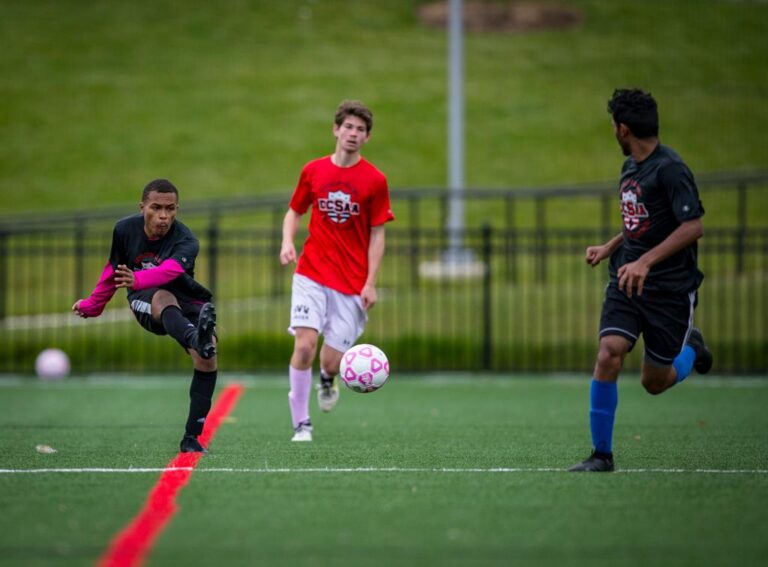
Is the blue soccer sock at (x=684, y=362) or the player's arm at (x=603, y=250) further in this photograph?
the blue soccer sock at (x=684, y=362)

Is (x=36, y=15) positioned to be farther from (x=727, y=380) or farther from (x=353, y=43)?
(x=727, y=380)

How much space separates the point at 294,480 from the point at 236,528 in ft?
3.77

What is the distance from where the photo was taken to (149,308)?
6539mm

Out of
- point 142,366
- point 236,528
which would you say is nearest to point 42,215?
point 142,366

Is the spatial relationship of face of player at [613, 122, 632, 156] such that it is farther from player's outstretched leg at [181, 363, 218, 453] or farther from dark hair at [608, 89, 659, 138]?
player's outstretched leg at [181, 363, 218, 453]

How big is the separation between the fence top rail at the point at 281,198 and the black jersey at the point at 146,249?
11.0 meters

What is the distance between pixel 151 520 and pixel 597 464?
2435 millimetres

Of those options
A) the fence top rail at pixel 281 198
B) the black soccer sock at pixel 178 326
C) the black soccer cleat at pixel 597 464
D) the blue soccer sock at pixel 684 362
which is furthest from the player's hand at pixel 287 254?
the fence top rail at pixel 281 198

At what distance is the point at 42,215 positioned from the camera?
96.2ft

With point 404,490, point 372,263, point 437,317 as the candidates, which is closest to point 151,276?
point 372,263

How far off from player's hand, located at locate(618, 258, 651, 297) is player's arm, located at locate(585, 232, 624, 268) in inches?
18.9

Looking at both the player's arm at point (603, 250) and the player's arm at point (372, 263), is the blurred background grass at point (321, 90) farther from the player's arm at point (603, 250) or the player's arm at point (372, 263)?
the player's arm at point (603, 250)

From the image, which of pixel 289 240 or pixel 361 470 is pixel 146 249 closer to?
pixel 289 240

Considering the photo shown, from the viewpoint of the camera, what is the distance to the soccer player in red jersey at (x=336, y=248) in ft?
24.7
